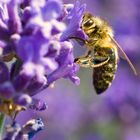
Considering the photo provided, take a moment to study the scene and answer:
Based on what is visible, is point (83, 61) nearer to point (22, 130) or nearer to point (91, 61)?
point (91, 61)

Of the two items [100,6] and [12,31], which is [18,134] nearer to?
[12,31]

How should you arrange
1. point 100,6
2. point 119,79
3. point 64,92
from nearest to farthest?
point 119,79
point 64,92
point 100,6

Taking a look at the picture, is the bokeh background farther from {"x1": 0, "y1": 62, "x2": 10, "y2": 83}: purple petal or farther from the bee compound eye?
{"x1": 0, "y1": 62, "x2": 10, "y2": 83}: purple petal

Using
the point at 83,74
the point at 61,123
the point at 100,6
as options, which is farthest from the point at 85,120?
the point at 100,6

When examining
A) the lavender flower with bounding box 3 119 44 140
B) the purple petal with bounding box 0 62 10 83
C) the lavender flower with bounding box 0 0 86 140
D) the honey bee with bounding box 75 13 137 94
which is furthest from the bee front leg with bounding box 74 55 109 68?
the purple petal with bounding box 0 62 10 83

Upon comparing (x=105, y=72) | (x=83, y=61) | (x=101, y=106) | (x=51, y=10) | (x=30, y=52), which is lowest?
(x=101, y=106)

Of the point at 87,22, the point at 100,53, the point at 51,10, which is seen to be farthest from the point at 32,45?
the point at 100,53
